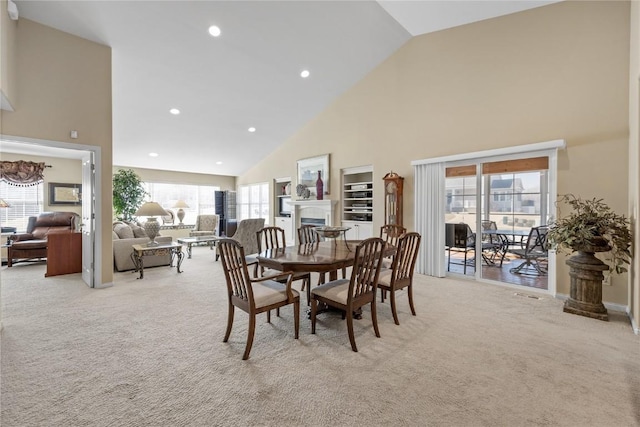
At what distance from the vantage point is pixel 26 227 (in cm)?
689

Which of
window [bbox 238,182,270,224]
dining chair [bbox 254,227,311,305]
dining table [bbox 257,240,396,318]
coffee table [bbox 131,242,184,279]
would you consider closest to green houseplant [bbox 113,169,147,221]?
coffee table [bbox 131,242,184,279]

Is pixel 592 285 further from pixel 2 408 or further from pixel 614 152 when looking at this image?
pixel 2 408

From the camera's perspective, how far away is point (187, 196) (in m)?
9.92

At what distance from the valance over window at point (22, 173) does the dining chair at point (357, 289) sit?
8.07 m

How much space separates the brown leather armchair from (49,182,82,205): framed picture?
72 cm

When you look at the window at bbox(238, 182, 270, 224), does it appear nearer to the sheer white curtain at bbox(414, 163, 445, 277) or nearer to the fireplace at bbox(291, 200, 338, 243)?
A: the fireplace at bbox(291, 200, 338, 243)

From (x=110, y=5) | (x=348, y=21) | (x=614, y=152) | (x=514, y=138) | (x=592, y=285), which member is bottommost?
(x=592, y=285)

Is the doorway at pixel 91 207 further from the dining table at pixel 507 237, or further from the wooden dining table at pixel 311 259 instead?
the dining table at pixel 507 237

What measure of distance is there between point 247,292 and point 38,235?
22.1 ft

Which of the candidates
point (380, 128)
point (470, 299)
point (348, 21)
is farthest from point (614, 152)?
point (348, 21)

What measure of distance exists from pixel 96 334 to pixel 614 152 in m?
6.03

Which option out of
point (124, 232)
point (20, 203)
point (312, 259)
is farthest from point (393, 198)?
point (20, 203)

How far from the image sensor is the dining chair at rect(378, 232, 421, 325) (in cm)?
295

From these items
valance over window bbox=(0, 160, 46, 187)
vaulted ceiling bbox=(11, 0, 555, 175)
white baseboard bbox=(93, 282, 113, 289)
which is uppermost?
vaulted ceiling bbox=(11, 0, 555, 175)
